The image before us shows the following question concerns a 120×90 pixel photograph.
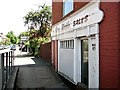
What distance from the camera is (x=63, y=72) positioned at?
14.8m

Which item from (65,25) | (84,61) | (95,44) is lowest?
(84,61)

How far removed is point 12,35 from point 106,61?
446 feet

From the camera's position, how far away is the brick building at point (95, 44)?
709cm

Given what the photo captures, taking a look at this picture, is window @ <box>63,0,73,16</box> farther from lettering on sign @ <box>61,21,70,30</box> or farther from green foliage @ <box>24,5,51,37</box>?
green foliage @ <box>24,5,51,37</box>

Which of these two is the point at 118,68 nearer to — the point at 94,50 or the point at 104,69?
the point at 104,69

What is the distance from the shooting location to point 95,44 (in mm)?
8688

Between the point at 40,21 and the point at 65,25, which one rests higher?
the point at 40,21

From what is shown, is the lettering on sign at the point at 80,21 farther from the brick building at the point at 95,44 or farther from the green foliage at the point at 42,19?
the green foliage at the point at 42,19

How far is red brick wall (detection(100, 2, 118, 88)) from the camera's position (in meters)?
6.98

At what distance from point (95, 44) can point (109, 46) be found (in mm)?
1274

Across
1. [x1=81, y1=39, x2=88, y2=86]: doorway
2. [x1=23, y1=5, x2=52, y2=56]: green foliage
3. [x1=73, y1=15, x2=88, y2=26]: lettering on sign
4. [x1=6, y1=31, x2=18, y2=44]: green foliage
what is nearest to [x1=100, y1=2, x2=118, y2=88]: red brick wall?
[x1=73, y1=15, x2=88, y2=26]: lettering on sign

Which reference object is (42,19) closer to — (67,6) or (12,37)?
(67,6)

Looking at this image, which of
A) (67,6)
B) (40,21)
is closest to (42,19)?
(40,21)

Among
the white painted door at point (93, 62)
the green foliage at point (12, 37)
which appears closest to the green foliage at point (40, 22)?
the white painted door at point (93, 62)
